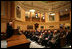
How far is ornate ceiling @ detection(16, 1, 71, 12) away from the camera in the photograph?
10.3 m

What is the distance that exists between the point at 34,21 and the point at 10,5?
5.29 meters

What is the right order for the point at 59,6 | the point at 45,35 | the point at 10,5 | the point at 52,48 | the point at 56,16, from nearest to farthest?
the point at 52,48
the point at 45,35
the point at 10,5
the point at 59,6
the point at 56,16

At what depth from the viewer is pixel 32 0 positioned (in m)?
9.64

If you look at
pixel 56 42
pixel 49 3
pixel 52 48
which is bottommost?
pixel 52 48

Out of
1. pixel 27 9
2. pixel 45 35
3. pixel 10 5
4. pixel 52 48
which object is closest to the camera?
pixel 52 48

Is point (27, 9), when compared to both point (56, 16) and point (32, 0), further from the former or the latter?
point (56, 16)

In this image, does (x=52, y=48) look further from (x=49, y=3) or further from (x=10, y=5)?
(x=49, y=3)

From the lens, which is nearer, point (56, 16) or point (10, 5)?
point (10, 5)

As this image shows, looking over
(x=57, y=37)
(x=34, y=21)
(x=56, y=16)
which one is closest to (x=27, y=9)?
(x=34, y=21)

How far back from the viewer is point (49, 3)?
1138cm

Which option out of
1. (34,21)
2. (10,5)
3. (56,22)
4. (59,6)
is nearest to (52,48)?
(10,5)

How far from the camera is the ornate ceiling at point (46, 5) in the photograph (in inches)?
406

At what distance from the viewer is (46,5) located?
1181 centimetres

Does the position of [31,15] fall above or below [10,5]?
below
